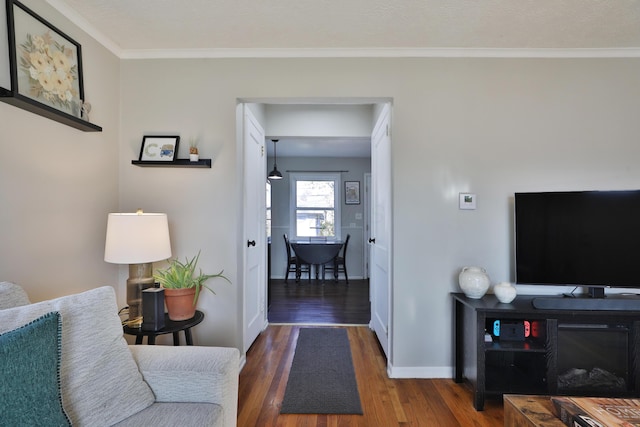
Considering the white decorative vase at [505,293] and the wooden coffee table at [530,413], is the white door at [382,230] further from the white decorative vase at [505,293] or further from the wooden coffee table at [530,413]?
the wooden coffee table at [530,413]

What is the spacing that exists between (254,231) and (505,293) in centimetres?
198

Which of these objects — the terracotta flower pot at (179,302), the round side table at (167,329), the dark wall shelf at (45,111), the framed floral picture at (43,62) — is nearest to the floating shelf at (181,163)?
the dark wall shelf at (45,111)

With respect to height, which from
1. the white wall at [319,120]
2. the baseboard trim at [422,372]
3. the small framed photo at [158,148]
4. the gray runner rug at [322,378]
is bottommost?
the gray runner rug at [322,378]

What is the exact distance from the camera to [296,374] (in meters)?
2.28

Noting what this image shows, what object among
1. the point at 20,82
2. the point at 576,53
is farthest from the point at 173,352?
the point at 576,53

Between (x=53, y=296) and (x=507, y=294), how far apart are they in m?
2.58

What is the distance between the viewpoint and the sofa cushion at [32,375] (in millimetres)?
815

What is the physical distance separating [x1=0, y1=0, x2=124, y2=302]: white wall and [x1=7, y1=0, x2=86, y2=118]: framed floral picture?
8cm

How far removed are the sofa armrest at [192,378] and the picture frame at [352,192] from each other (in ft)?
16.2

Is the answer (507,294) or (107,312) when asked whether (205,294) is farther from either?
(507,294)

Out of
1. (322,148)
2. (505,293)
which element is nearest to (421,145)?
(505,293)

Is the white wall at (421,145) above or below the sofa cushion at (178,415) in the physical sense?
above

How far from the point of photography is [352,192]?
19.9 feet

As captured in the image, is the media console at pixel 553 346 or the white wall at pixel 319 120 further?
the white wall at pixel 319 120
